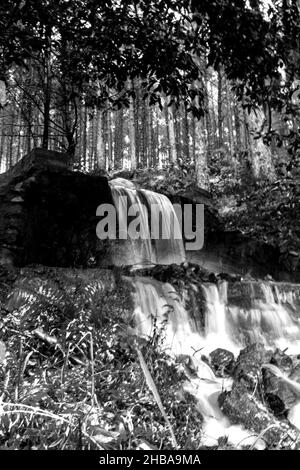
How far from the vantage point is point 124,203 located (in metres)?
10.6

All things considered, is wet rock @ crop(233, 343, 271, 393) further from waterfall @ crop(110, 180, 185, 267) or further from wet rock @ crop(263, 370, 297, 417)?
waterfall @ crop(110, 180, 185, 267)

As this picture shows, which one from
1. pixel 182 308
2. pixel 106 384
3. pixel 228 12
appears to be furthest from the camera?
pixel 182 308

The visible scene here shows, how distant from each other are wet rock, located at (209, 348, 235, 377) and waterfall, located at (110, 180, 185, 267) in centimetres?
487

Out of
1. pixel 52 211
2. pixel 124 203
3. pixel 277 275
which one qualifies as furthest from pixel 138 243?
pixel 277 275

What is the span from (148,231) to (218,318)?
451 centimetres

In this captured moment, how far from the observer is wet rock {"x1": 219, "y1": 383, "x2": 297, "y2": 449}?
9.46 feet

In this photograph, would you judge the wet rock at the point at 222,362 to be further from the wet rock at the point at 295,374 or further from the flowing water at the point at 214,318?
the wet rock at the point at 295,374

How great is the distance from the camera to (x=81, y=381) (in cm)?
288

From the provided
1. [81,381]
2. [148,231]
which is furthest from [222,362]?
[148,231]

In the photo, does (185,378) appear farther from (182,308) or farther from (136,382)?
(182,308)

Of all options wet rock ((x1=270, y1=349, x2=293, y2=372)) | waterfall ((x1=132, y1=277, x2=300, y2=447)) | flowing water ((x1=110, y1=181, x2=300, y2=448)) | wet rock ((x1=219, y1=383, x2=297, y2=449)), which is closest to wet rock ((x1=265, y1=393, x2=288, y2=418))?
wet rock ((x1=219, y1=383, x2=297, y2=449))

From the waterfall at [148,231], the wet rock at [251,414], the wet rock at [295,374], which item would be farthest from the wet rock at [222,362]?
the waterfall at [148,231]

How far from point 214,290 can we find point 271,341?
1550 mm

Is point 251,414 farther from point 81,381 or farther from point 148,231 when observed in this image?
point 148,231
